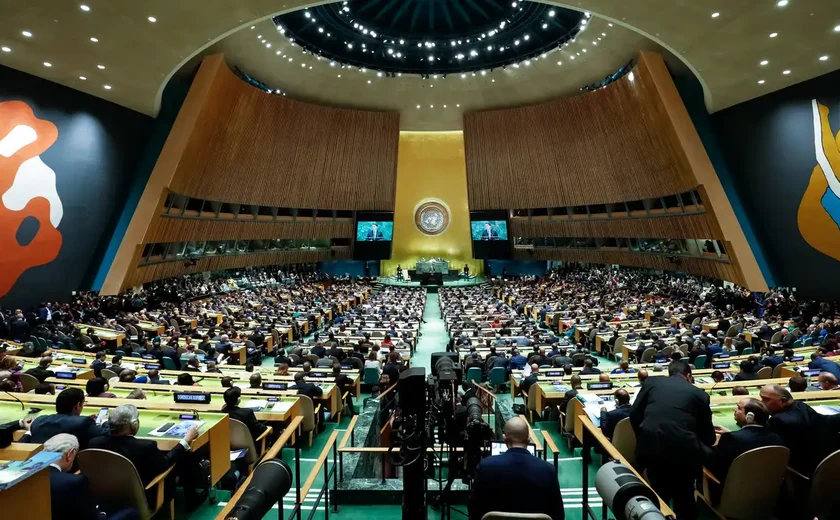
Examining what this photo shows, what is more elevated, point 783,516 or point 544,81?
point 544,81

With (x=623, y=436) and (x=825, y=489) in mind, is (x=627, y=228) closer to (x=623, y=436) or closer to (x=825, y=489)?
(x=623, y=436)

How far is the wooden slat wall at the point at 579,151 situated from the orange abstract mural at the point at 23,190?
22.2 meters

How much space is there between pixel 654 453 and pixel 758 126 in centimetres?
1921

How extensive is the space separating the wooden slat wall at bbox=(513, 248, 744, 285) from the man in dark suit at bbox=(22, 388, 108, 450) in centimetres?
2073

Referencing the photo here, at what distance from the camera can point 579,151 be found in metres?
26.8

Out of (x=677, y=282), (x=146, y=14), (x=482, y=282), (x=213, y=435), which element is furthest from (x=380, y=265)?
(x=213, y=435)

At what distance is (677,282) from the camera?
2373 centimetres

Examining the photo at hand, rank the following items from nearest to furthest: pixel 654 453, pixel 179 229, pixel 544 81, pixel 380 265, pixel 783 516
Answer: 1. pixel 654 453
2. pixel 783 516
3. pixel 179 229
4. pixel 544 81
5. pixel 380 265

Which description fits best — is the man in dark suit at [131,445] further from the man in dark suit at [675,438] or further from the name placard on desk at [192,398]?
the man in dark suit at [675,438]

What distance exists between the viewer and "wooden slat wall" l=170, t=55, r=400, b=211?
2152 cm

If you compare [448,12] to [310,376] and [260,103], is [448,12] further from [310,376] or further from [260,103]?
[310,376]

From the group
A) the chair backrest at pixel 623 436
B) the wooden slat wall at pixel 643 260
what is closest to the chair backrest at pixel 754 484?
the chair backrest at pixel 623 436

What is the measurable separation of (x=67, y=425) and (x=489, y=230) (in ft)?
98.4

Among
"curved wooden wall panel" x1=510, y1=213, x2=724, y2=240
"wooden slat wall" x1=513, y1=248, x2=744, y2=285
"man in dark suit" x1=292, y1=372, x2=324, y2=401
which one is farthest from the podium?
"man in dark suit" x1=292, y1=372, x2=324, y2=401
